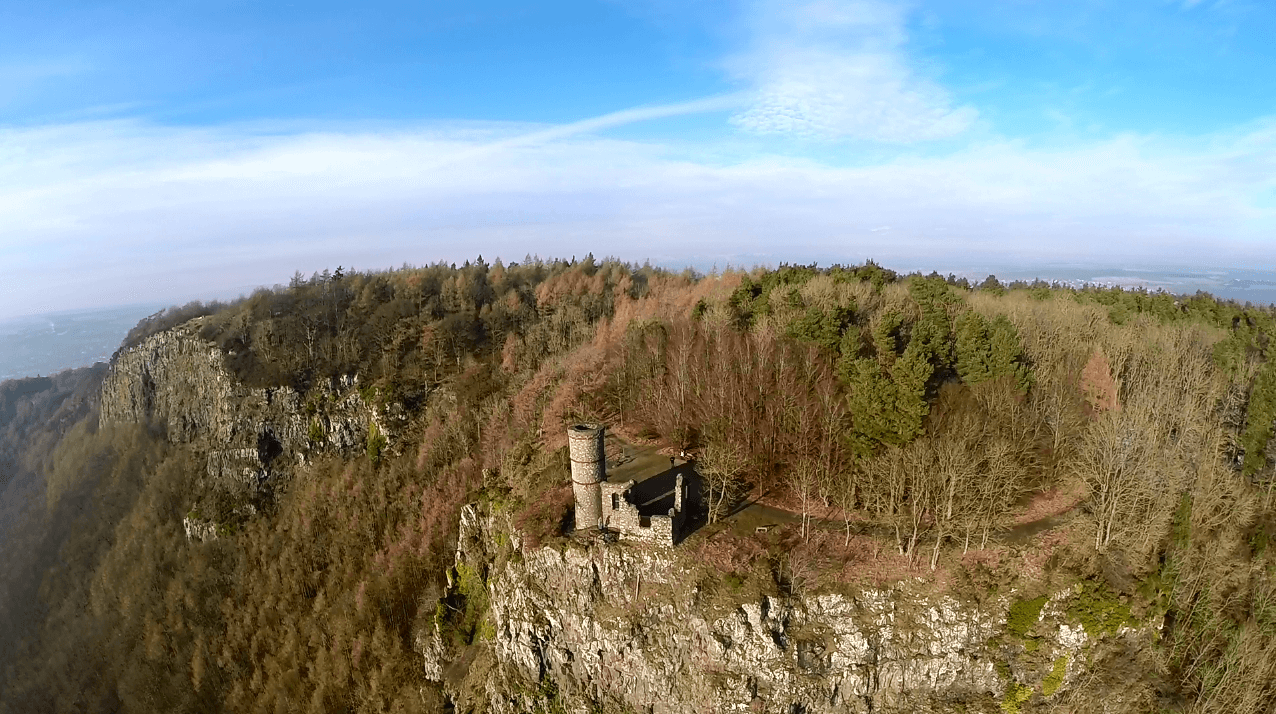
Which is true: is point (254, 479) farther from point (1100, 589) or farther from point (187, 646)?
point (1100, 589)

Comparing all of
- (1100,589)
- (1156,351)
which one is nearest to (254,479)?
(1100,589)

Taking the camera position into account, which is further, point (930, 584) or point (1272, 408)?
point (1272, 408)

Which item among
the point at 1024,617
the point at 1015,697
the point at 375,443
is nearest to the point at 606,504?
the point at 1024,617

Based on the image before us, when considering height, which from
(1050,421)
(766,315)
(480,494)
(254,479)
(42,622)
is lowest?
(42,622)

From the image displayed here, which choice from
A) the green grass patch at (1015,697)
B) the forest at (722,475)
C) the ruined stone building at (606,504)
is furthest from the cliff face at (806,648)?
the forest at (722,475)

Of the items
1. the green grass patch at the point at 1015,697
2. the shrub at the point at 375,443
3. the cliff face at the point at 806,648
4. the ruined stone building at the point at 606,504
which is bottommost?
the green grass patch at the point at 1015,697

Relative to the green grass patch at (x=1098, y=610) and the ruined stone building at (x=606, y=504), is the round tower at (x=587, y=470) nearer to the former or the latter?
the ruined stone building at (x=606, y=504)

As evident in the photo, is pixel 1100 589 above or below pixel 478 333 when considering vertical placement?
below

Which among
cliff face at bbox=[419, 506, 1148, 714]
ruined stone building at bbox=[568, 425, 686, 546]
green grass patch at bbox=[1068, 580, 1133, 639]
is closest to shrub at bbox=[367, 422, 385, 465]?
ruined stone building at bbox=[568, 425, 686, 546]
